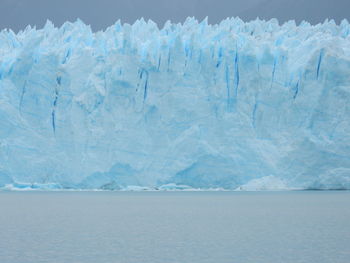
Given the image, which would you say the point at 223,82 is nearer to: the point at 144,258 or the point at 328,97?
the point at 328,97

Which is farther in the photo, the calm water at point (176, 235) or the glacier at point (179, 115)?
the glacier at point (179, 115)

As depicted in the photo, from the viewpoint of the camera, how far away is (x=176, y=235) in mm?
9258

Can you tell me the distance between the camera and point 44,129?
22.6 meters

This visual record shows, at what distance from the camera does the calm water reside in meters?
7.19

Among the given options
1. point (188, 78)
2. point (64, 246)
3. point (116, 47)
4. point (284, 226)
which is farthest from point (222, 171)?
point (64, 246)

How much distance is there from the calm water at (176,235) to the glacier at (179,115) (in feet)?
24.2

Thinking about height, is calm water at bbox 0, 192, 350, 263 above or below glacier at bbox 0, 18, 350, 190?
below

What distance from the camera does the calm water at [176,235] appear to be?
23.6 ft

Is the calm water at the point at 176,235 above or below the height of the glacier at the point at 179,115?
below

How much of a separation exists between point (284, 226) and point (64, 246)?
183 inches

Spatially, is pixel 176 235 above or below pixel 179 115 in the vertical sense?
below

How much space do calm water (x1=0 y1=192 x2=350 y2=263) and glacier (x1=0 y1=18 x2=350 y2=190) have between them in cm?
737

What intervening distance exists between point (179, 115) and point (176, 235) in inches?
516

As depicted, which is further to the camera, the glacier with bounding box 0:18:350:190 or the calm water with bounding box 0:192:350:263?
the glacier with bounding box 0:18:350:190
